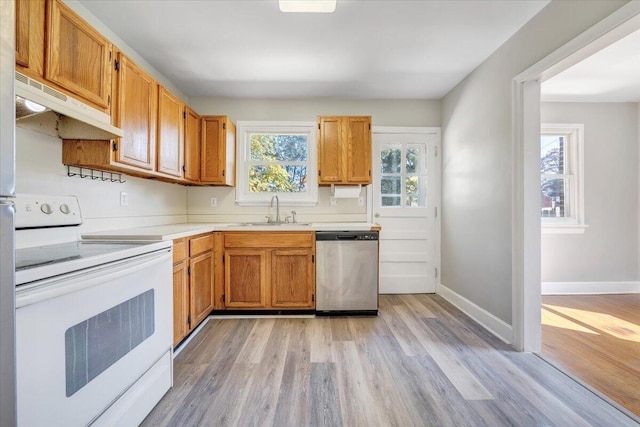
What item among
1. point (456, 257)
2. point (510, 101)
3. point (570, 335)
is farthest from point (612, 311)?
point (510, 101)

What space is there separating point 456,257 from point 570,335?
1099mm

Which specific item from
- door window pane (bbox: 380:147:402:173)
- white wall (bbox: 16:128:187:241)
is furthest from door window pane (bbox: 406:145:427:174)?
white wall (bbox: 16:128:187:241)

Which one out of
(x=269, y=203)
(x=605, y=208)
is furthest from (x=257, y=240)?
(x=605, y=208)

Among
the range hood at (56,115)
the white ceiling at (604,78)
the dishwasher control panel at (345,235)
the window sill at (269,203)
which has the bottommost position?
the dishwasher control panel at (345,235)

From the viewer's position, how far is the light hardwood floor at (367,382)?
56.4 inches

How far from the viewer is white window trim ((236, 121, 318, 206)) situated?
343 cm

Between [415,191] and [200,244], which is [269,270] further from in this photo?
[415,191]

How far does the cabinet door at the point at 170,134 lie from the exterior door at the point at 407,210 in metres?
2.19

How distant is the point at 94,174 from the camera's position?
6.44ft

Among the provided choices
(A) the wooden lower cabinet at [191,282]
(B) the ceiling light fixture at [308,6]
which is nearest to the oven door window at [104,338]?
(A) the wooden lower cabinet at [191,282]

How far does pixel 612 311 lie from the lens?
285 centimetres

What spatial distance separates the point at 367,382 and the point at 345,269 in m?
1.16

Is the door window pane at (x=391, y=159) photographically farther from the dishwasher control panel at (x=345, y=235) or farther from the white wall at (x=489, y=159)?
the dishwasher control panel at (x=345, y=235)

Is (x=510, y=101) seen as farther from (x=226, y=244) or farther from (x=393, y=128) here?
(x=226, y=244)
